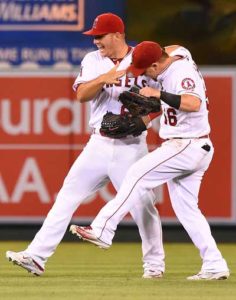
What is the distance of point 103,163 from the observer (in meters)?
9.23

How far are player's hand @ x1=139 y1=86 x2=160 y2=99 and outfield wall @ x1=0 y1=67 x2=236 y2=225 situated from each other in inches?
154

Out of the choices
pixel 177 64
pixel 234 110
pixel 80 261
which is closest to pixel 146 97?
pixel 177 64

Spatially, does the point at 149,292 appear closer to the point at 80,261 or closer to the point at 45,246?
the point at 45,246

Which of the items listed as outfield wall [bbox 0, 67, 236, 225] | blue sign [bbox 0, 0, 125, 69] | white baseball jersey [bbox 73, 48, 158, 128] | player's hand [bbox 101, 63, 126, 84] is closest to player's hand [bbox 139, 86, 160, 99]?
player's hand [bbox 101, 63, 126, 84]

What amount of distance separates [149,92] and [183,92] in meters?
0.23

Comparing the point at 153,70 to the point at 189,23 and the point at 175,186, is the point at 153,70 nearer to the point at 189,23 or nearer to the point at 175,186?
the point at 175,186

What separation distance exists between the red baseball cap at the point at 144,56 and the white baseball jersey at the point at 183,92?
0.14 meters

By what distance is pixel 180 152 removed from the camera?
8891 millimetres

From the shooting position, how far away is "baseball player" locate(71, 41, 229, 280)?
28.6 ft

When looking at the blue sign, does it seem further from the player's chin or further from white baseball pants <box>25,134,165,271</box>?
white baseball pants <box>25,134,165,271</box>

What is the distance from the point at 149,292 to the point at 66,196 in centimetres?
123

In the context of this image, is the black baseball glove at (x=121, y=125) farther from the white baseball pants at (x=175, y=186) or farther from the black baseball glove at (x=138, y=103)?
the white baseball pants at (x=175, y=186)

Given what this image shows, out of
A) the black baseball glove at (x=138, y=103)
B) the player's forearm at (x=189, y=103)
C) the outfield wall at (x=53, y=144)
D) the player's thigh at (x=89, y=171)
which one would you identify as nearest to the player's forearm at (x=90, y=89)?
the black baseball glove at (x=138, y=103)

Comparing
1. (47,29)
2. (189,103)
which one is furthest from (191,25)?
(189,103)
